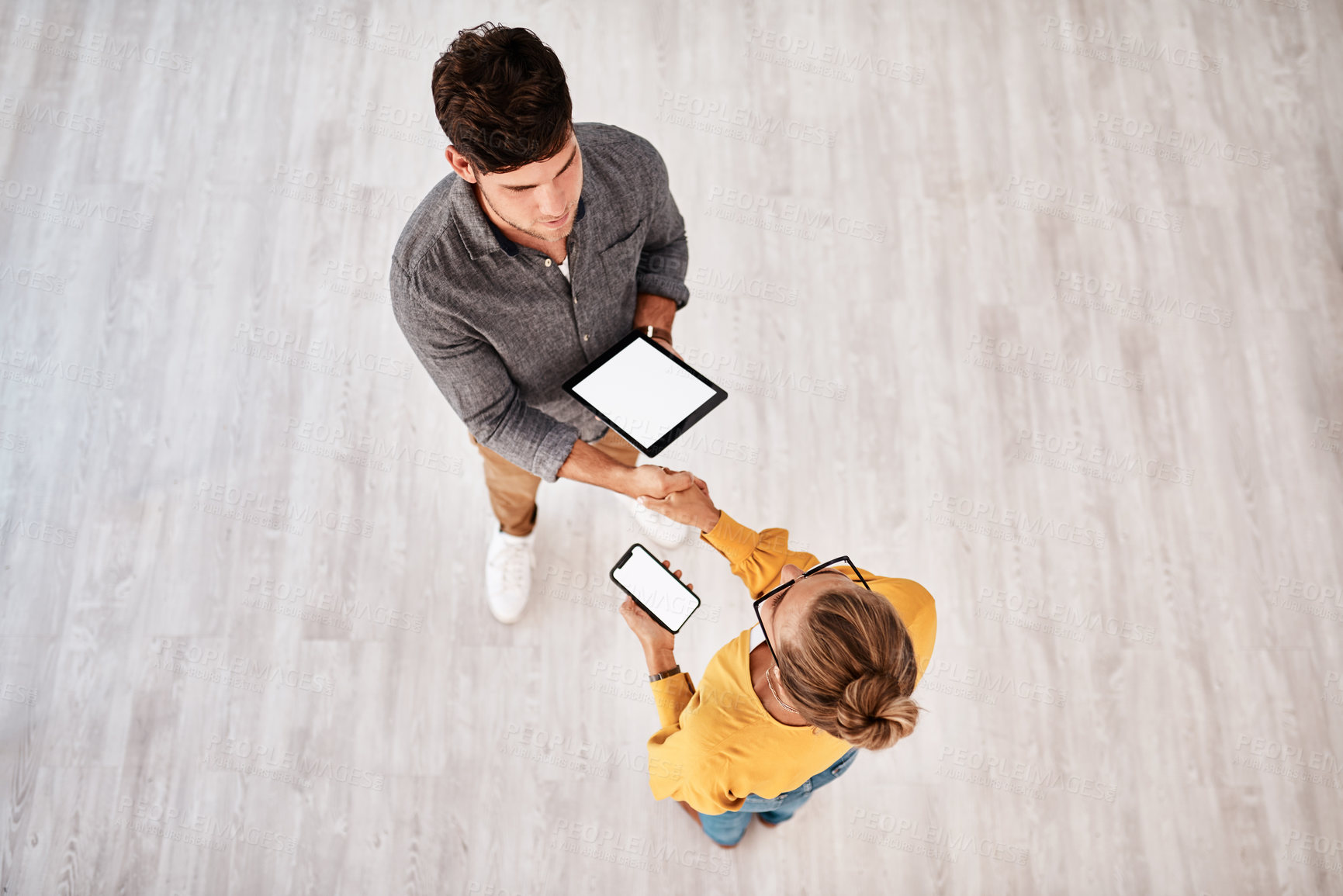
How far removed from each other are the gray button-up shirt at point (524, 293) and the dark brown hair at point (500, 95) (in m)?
0.19

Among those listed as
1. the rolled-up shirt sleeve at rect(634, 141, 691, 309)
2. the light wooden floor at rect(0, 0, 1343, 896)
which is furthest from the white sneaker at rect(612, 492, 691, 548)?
the rolled-up shirt sleeve at rect(634, 141, 691, 309)

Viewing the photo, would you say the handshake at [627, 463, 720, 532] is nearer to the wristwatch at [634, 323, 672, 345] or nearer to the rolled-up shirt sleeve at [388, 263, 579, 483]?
the rolled-up shirt sleeve at [388, 263, 579, 483]

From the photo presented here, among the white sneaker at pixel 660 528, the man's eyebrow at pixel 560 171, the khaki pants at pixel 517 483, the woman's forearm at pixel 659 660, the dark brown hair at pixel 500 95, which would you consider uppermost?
the dark brown hair at pixel 500 95

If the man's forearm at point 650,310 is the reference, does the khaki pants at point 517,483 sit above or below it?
below

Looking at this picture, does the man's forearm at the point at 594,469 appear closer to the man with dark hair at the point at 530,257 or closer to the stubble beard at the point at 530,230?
→ the man with dark hair at the point at 530,257

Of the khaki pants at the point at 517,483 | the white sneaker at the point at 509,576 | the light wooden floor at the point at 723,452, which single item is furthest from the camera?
the white sneaker at the point at 509,576

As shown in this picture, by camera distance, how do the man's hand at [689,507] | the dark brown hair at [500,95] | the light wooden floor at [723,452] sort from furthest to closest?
the light wooden floor at [723,452] < the man's hand at [689,507] < the dark brown hair at [500,95]

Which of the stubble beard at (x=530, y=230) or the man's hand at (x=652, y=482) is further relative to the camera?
the man's hand at (x=652, y=482)

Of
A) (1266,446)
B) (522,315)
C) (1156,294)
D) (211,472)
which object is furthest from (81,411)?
(1266,446)

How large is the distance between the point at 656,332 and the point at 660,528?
85cm

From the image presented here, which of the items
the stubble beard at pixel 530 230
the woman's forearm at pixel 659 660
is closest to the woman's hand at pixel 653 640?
the woman's forearm at pixel 659 660

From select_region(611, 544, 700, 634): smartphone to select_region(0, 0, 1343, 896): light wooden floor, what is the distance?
0.67m

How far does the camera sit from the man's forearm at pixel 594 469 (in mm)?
1717

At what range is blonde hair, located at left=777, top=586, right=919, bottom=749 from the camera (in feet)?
4.02
